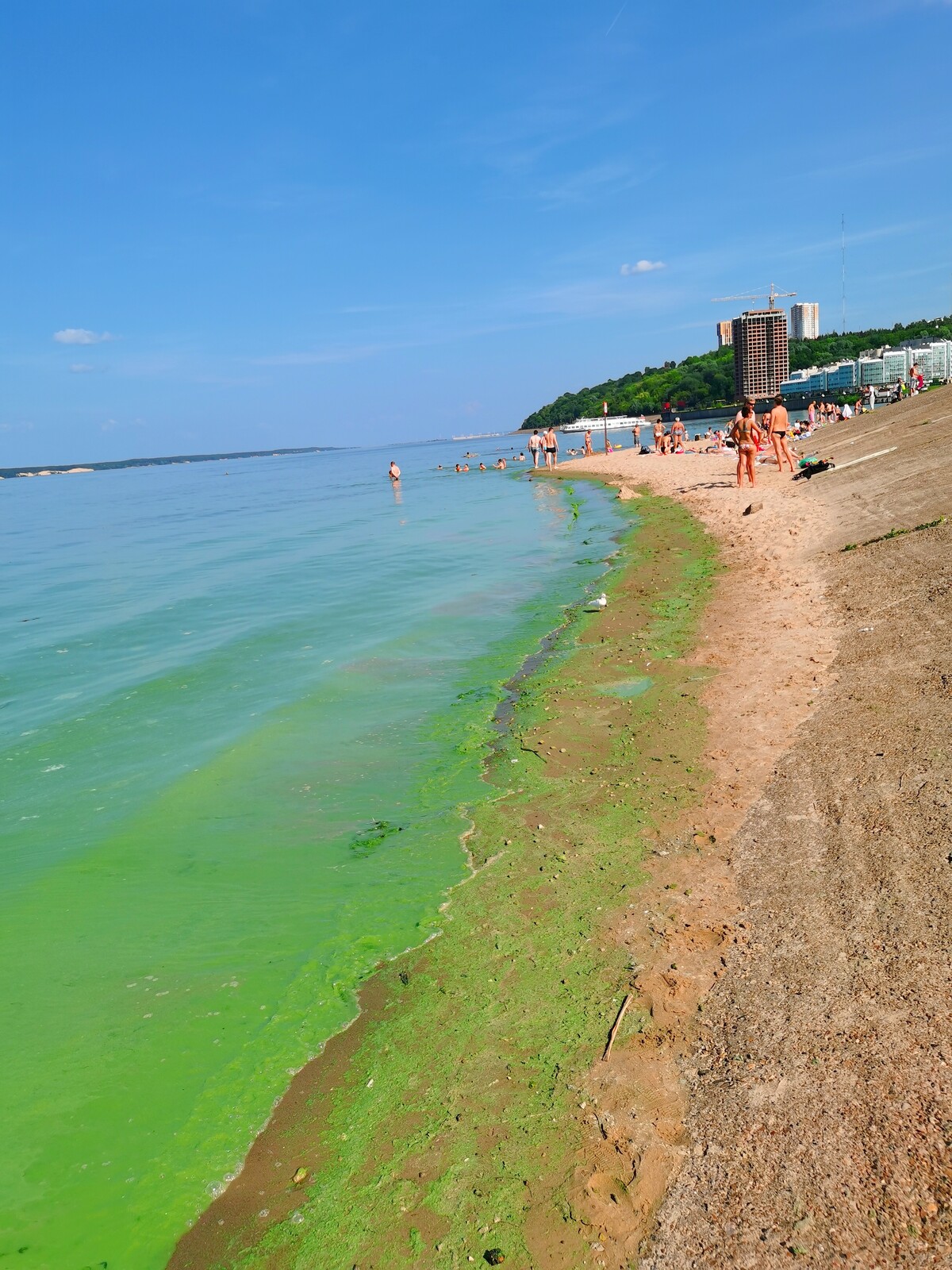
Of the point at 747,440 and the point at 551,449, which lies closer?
the point at 747,440

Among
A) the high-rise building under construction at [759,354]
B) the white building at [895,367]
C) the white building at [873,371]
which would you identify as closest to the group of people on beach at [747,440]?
the white building at [873,371]

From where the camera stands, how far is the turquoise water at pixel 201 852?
4.41 meters

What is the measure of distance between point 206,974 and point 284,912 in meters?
0.80

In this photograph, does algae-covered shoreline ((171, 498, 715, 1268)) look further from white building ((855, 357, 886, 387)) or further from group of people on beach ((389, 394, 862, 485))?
white building ((855, 357, 886, 387))

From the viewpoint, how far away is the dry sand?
314 cm

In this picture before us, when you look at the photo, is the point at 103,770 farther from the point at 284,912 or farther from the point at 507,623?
the point at 507,623

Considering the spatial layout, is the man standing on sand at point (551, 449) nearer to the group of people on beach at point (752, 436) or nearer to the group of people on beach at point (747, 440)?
the group of people on beach at point (747, 440)

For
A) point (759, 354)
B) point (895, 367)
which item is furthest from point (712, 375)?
point (895, 367)

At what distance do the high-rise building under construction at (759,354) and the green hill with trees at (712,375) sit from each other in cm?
278

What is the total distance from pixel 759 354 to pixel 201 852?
519 ft

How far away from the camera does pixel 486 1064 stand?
14.4 ft

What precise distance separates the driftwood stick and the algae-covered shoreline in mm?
42

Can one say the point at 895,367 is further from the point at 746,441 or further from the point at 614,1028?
the point at 614,1028

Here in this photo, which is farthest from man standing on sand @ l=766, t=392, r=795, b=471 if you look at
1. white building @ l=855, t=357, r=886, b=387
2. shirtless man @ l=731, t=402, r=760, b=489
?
white building @ l=855, t=357, r=886, b=387
